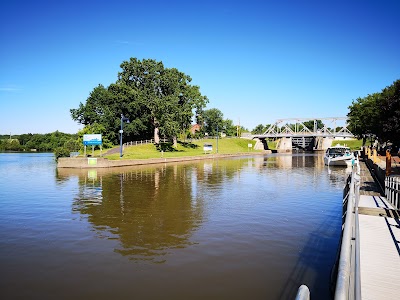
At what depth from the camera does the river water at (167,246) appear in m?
7.66

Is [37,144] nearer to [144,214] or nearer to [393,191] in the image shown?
[144,214]

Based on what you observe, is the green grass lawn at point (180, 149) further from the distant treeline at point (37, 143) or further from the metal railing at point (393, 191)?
the distant treeline at point (37, 143)

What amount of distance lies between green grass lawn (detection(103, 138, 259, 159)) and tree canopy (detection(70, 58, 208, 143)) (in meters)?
3.82

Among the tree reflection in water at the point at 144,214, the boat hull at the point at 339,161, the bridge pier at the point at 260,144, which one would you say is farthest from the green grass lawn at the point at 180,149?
the tree reflection in water at the point at 144,214

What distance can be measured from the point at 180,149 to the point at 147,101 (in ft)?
54.0

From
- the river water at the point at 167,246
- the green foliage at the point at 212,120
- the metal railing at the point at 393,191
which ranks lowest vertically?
the river water at the point at 167,246

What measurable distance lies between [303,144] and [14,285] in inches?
5756

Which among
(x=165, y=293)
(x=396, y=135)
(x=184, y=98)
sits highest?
(x=184, y=98)

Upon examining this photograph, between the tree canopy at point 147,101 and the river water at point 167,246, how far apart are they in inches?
2026

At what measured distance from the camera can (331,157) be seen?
155 feet

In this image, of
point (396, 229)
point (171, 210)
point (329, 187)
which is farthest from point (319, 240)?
point (329, 187)

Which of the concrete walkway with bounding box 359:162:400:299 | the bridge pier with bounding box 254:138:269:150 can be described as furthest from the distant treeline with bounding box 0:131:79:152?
the concrete walkway with bounding box 359:162:400:299

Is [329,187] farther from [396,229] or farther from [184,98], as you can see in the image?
[184,98]

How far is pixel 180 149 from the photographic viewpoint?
268 ft
